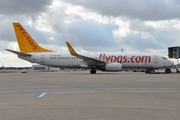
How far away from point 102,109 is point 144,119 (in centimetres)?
150

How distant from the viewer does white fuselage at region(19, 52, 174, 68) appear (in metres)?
35.6

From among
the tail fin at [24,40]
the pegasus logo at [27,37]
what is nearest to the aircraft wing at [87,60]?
the pegasus logo at [27,37]

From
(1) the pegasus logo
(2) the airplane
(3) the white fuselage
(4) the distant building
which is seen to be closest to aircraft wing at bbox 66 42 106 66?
(2) the airplane

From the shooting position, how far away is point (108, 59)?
3581 cm

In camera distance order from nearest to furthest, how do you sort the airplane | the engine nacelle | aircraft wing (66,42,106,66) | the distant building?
the engine nacelle → aircraft wing (66,42,106,66) → the airplane → the distant building

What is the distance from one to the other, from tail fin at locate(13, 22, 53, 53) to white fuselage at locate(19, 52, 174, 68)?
124cm

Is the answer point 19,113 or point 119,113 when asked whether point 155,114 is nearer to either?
point 119,113

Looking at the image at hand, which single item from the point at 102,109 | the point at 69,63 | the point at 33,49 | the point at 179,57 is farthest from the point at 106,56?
the point at 102,109

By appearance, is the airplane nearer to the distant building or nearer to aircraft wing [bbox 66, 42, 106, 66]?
aircraft wing [bbox 66, 42, 106, 66]

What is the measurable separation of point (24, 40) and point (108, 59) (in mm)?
12357

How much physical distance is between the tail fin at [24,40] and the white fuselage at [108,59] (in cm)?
124

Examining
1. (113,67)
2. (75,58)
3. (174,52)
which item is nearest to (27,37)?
(75,58)

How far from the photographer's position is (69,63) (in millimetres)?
36281

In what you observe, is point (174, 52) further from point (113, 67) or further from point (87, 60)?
point (87, 60)
